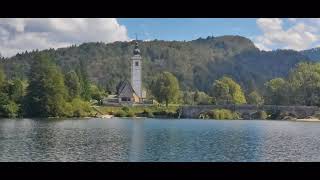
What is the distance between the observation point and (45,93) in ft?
206

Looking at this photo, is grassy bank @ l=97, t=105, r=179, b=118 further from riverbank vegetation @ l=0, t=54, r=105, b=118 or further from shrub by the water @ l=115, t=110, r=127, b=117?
riverbank vegetation @ l=0, t=54, r=105, b=118

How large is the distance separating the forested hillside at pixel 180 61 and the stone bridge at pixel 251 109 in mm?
66361

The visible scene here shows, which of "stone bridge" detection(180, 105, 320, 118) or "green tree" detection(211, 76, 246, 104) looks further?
"green tree" detection(211, 76, 246, 104)

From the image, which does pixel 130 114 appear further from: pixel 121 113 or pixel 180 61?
pixel 180 61

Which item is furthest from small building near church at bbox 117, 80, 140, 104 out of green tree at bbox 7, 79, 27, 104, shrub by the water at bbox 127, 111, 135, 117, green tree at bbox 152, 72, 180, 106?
green tree at bbox 7, 79, 27, 104

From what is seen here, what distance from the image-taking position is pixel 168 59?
17688 cm

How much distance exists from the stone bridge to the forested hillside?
66361mm

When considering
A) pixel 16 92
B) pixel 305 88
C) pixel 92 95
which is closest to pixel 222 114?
pixel 305 88

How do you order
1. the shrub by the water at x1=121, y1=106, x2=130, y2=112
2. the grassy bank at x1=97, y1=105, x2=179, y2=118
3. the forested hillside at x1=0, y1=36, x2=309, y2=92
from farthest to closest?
the forested hillside at x1=0, y1=36, x2=309, y2=92, the shrub by the water at x1=121, y1=106, x2=130, y2=112, the grassy bank at x1=97, y1=105, x2=179, y2=118

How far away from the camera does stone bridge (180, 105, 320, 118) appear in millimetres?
69375

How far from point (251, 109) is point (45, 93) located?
26329mm

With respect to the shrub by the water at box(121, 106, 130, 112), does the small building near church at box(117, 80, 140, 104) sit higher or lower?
higher

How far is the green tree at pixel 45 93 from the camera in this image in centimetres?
6244
